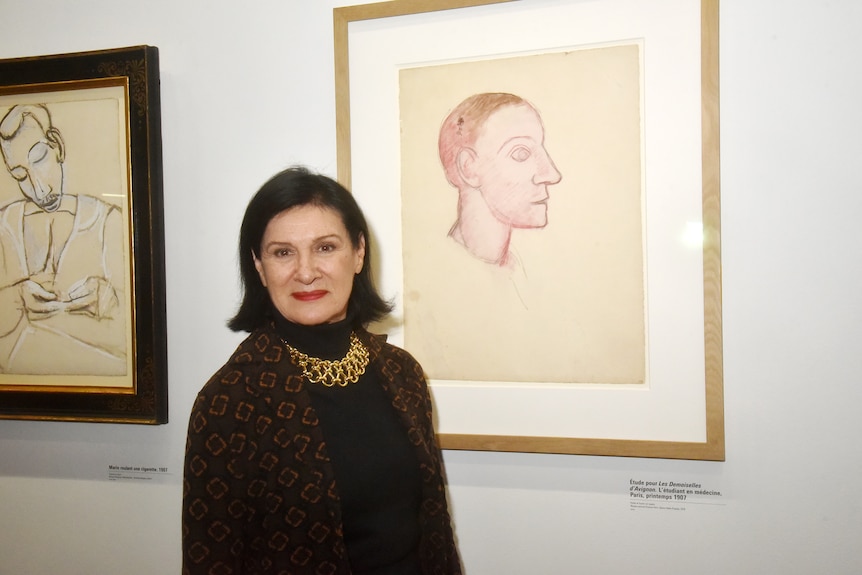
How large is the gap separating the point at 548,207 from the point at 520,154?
0.42ft

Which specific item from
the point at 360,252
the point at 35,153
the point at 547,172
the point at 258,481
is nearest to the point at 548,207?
the point at 547,172

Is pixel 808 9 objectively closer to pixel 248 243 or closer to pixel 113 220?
pixel 248 243

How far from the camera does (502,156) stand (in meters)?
1.38

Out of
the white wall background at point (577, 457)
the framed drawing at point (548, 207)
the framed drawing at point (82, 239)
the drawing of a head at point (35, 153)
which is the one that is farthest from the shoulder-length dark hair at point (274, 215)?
the drawing of a head at point (35, 153)

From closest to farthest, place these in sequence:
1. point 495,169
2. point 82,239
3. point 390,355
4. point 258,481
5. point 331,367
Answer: point 258,481, point 331,367, point 390,355, point 495,169, point 82,239

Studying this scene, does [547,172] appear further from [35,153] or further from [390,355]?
[35,153]

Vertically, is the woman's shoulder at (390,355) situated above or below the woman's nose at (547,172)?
below

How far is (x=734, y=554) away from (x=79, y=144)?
5.70ft

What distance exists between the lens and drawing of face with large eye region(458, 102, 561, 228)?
1362 millimetres

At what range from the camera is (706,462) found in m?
1.31

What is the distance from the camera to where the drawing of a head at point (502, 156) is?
136cm

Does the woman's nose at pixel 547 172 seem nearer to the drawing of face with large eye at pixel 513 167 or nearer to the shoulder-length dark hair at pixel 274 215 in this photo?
the drawing of face with large eye at pixel 513 167

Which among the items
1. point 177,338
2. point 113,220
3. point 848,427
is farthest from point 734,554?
point 113,220

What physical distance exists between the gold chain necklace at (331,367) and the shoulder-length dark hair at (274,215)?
0.09 metres
